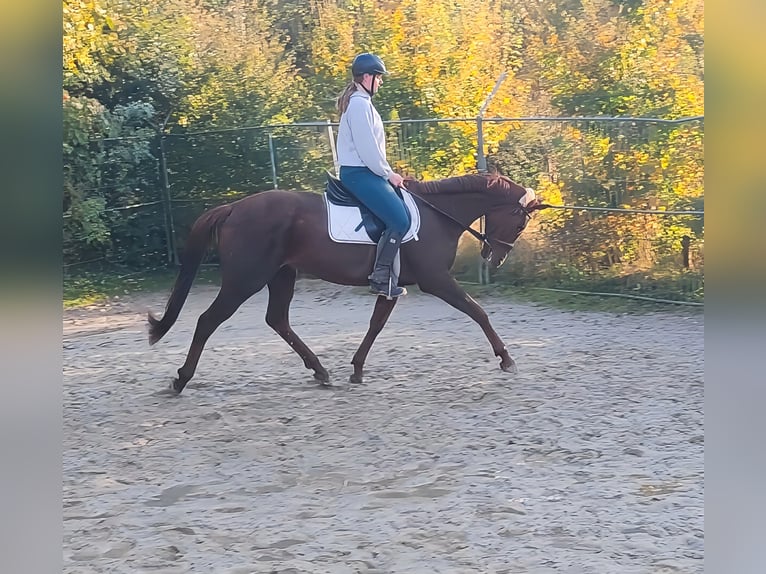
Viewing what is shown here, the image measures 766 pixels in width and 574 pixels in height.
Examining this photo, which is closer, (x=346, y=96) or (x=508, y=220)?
(x=346, y=96)

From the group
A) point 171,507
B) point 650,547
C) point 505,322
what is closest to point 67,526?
point 171,507

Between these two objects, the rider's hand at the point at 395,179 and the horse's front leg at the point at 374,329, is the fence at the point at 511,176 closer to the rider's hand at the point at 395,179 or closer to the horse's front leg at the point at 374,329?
the horse's front leg at the point at 374,329

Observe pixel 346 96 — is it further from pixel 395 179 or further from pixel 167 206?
pixel 167 206

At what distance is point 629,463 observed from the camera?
170 inches

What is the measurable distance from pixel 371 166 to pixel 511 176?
519cm

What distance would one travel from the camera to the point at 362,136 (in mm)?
5477

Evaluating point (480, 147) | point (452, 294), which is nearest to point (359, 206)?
point (452, 294)

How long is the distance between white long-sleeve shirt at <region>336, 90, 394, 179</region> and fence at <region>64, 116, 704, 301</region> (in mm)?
4212

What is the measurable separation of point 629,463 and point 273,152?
7508 millimetres

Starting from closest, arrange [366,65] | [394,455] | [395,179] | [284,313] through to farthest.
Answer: [394,455], [366,65], [395,179], [284,313]

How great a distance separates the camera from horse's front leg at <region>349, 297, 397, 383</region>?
19.5ft

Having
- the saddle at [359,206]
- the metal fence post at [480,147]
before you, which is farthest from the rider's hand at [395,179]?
the metal fence post at [480,147]

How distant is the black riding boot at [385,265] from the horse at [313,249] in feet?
0.39

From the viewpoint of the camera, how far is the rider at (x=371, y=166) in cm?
547
